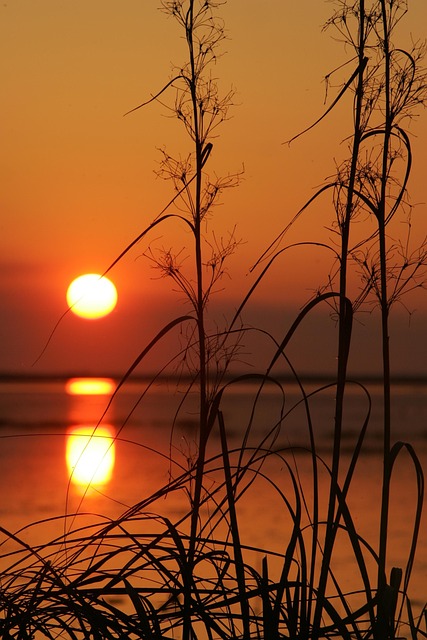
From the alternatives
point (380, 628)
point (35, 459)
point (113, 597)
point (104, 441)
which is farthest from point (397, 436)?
point (380, 628)

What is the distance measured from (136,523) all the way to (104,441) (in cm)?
1379

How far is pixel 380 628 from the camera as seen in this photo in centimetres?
186

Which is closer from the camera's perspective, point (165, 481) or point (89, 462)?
point (165, 481)

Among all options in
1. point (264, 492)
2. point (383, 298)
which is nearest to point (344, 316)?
point (383, 298)

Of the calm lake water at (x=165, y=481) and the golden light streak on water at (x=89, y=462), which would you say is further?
the golden light streak on water at (x=89, y=462)

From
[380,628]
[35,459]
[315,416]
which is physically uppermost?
[315,416]

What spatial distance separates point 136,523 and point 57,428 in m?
20.4

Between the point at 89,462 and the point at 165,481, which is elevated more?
the point at 89,462

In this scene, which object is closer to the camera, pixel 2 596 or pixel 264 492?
pixel 2 596

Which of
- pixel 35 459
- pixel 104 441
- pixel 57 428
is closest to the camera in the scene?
pixel 35 459

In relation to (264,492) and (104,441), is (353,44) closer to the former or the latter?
(264,492)

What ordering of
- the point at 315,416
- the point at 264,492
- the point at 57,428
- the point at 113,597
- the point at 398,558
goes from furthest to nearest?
the point at 315,416
the point at 57,428
the point at 264,492
the point at 398,558
the point at 113,597

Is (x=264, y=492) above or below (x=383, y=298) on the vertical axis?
above

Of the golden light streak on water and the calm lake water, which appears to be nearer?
the calm lake water
